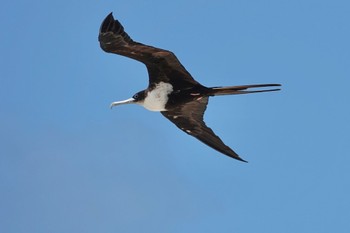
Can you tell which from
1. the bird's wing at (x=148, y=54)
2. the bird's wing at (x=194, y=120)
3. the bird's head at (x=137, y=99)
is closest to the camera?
the bird's wing at (x=148, y=54)

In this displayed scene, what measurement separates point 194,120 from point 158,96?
0.85 metres

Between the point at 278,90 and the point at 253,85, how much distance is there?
268 millimetres

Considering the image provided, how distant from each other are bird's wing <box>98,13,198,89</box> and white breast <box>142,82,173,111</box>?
6cm

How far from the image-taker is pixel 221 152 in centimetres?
1130

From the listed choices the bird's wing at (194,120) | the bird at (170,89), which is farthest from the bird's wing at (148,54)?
the bird's wing at (194,120)

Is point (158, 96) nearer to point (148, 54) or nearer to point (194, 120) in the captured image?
point (148, 54)

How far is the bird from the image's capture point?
1039cm

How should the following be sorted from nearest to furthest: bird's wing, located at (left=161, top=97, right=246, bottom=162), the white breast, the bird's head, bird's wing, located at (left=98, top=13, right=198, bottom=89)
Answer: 1. bird's wing, located at (left=98, top=13, right=198, bottom=89)
2. the white breast
3. the bird's head
4. bird's wing, located at (left=161, top=97, right=246, bottom=162)

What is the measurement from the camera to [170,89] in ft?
35.9

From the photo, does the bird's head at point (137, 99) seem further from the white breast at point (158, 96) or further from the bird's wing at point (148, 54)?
the bird's wing at point (148, 54)

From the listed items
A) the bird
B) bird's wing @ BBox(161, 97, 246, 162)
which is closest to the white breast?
the bird

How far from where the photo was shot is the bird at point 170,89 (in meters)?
10.4

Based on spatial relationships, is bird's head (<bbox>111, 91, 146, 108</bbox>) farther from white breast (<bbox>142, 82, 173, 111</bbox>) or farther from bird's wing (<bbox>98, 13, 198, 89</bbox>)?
bird's wing (<bbox>98, 13, 198, 89</bbox>)

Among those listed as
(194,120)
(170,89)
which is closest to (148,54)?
(170,89)
